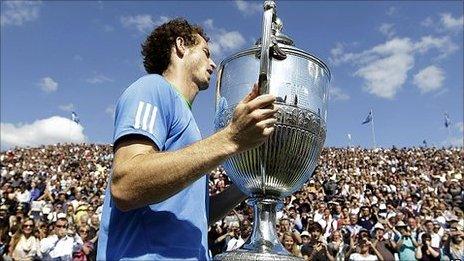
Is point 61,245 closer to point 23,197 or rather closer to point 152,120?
point 152,120

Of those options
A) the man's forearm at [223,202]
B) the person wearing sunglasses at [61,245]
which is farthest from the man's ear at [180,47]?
the person wearing sunglasses at [61,245]

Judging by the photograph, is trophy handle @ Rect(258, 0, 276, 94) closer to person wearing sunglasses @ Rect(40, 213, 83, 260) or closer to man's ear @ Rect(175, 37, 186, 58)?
man's ear @ Rect(175, 37, 186, 58)

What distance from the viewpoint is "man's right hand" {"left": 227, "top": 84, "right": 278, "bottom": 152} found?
1.42 meters

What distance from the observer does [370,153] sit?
101 ft

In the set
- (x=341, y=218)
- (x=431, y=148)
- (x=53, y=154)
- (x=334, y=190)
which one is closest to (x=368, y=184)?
(x=334, y=190)

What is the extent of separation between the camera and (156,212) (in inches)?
62.7

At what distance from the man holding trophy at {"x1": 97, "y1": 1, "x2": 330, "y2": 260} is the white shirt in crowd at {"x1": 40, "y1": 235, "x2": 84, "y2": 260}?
6.91m

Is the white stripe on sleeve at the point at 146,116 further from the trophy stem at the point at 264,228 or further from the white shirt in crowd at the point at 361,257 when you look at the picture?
the white shirt in crowd at the point at 361,257

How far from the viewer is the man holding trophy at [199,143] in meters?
1.45

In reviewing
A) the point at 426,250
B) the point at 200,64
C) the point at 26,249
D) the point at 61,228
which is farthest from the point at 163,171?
the point at 426,250

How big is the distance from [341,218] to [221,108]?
9765mm

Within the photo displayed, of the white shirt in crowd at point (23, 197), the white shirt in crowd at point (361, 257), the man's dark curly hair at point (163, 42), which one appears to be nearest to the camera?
the man's dark curly hair at point (163, 42)

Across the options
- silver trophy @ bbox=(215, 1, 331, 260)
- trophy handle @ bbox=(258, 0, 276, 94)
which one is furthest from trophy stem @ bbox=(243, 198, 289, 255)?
trophy handle @ bbox=(258, 0, 276, 94)

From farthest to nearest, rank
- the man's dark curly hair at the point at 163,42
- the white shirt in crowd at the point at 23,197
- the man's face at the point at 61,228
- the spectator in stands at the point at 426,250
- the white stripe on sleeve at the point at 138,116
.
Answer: the white shirt in crowd at the point at 23,197 → the spectator in stands at the point at 426,250 → the man's face at the point at 61,228 → the man's dark curly hair at the point at 163,42 → the white stripe on sleeve at the point at 138,116
